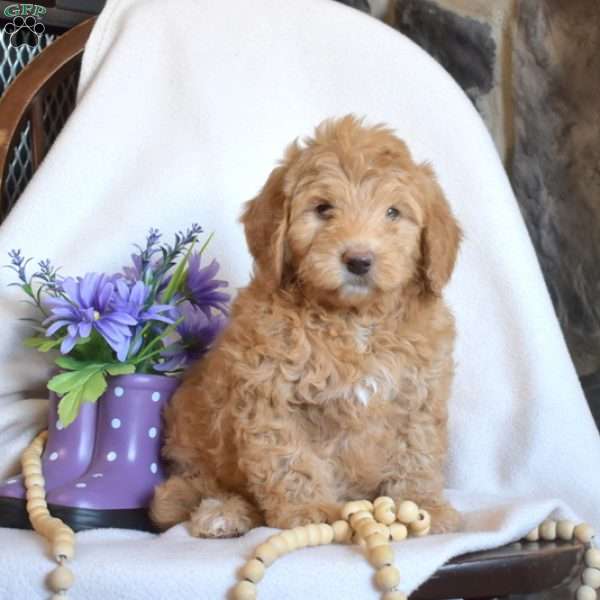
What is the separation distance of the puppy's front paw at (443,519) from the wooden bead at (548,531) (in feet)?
0.46

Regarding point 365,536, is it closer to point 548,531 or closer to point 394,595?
point 394,595

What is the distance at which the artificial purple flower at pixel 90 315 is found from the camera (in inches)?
74.5

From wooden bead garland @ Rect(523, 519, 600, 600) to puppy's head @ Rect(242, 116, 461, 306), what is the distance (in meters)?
0.44

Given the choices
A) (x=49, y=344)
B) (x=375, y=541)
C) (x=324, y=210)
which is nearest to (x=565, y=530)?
(x=375, y=541)

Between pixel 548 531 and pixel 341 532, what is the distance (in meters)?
0.37

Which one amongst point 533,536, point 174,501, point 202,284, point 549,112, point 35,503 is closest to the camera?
point 533,536

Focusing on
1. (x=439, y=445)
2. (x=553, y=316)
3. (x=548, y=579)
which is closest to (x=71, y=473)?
(x=439, y=445)

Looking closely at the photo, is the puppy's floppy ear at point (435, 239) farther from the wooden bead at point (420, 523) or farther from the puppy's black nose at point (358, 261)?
the wooden bead at point (420, 523)

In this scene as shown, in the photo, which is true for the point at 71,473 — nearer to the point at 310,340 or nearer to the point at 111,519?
the point at 111,519

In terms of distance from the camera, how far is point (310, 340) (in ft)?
5.57

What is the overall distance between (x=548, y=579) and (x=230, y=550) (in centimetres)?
50

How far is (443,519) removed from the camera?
66.1 inches

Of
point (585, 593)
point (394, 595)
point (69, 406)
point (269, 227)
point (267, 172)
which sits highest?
point (267, 172)

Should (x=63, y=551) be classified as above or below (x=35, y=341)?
below
